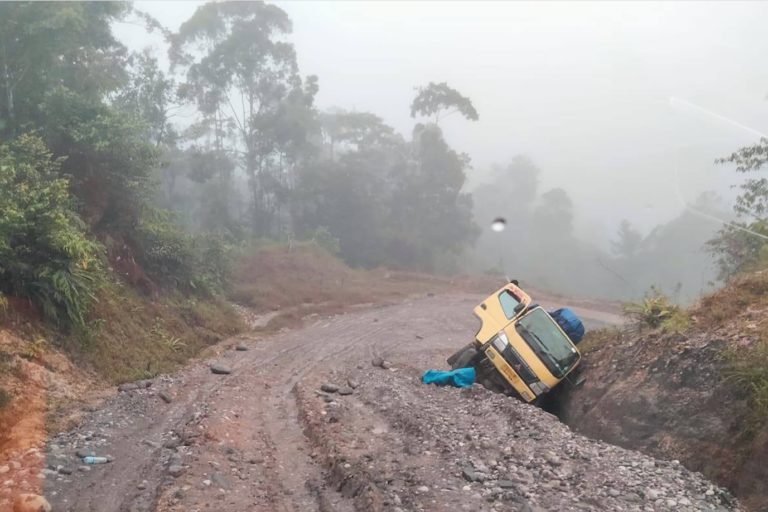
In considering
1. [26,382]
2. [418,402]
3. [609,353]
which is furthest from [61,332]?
[609,353]

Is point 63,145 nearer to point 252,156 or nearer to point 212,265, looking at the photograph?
point 212,265

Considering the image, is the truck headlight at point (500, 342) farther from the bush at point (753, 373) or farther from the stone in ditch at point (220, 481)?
the stone in ditch at point (220, 481)

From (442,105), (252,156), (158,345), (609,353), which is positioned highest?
(252,156)

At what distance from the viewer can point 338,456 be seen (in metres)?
7.02

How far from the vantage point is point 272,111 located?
123 ft

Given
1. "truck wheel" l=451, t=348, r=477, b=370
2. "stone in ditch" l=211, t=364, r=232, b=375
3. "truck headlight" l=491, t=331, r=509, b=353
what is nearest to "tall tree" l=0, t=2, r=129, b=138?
"stone in ditch" l=211, t=364, r=232, b=375

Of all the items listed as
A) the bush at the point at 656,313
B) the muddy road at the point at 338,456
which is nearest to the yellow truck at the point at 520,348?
the muddy road at the point at 338,456

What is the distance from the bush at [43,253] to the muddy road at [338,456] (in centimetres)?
194

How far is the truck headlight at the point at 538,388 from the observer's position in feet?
32.3

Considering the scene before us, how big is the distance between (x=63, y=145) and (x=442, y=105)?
3075cm

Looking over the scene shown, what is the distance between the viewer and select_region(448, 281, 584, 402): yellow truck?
32.6ft

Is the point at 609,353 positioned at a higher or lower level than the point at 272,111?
lower

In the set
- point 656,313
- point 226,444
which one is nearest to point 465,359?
point 656,313

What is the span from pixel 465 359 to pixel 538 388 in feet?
5.67
